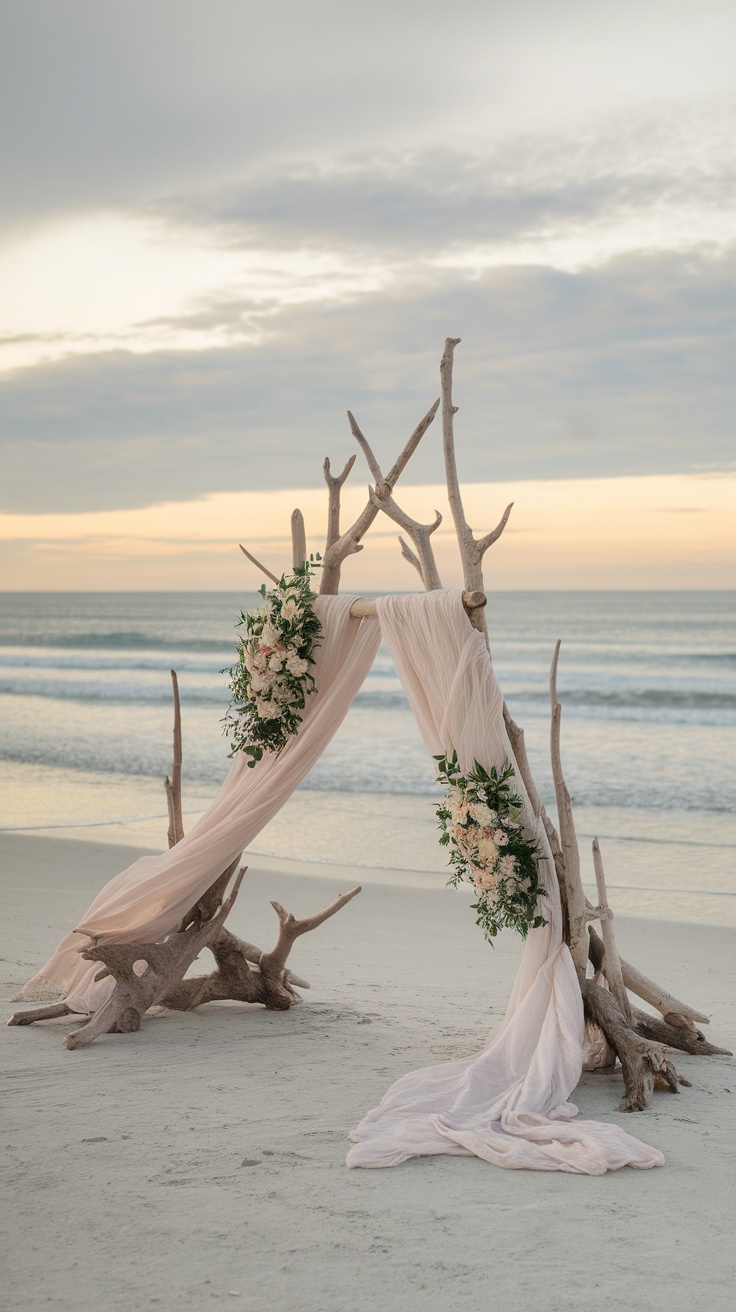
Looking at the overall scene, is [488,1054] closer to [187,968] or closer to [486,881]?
[486,881]

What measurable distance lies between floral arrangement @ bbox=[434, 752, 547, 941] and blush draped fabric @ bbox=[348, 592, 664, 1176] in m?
0.07

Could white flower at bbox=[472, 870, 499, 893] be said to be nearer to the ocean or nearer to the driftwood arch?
the driftwood arch

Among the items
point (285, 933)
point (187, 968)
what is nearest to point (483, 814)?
point (285, 933)

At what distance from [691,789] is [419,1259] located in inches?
458

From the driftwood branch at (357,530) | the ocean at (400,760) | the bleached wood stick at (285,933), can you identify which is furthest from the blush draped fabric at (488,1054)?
the ocean at (400,760)

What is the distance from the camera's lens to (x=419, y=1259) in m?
2.96

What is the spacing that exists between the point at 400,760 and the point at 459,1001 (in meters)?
10.3

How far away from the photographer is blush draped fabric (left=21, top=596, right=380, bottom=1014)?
5129mm

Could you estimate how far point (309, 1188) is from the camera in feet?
11.2

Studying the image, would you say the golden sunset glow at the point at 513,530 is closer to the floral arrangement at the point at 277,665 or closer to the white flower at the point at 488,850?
the floral arrangement at the point at 277,665

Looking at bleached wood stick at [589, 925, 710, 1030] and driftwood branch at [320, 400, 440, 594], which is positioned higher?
driftwood branch at [320, 400, 440, 594]

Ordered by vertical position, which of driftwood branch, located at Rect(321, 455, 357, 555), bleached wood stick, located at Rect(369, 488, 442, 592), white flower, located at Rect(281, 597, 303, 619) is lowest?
white flower, located at Rect(281, 597, 303, 619)

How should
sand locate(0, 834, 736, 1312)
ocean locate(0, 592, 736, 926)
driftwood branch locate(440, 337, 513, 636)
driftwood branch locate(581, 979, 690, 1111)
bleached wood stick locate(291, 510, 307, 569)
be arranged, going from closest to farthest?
1. sand locate(0, 834, 736, 1312)
2. driftwood branch locate(581, 979, 690, 1111)
3. driftwood branch locate(440, 337, 513, 636)
4. bleached wood stick locate(291, 510, 307, 569)
5. ocean locate(0, 592, 736, 926)

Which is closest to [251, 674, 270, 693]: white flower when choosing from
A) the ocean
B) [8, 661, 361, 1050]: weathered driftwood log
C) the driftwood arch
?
[8, 661, 361, 1050]: weathered driftwood log
